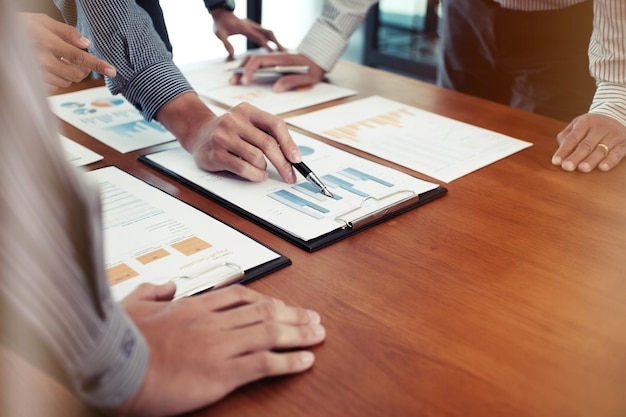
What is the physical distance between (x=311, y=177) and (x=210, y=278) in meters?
0.32

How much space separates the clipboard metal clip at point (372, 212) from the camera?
0.86 meters

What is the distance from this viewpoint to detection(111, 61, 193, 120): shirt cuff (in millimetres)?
1164

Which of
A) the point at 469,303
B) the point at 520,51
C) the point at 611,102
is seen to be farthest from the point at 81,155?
the point at 520,51

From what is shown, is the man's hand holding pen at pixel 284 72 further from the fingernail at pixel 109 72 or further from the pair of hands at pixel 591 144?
the pair of hands at pixel 591 144

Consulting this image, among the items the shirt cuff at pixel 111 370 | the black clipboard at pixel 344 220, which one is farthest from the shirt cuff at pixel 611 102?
the shirt cuff at pixel 111 370

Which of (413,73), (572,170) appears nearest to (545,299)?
(572,170)

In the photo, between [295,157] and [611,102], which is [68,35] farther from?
[611,102]

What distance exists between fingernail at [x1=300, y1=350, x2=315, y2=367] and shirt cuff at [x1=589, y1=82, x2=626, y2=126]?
0.93 meters

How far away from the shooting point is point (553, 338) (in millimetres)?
644

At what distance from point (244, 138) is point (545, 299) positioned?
0.53m

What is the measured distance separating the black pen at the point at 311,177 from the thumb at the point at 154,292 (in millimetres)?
357

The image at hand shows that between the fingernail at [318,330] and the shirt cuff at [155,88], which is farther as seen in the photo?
the shirt cuff at [155,88]

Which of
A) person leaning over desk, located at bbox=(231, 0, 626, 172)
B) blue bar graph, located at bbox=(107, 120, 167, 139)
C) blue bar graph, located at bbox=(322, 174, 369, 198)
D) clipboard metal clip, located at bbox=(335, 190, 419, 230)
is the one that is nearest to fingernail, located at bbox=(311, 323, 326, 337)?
clipboard metal clip, located at bbox=(335, 190, 419, 230)

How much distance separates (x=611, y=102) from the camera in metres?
1.25
